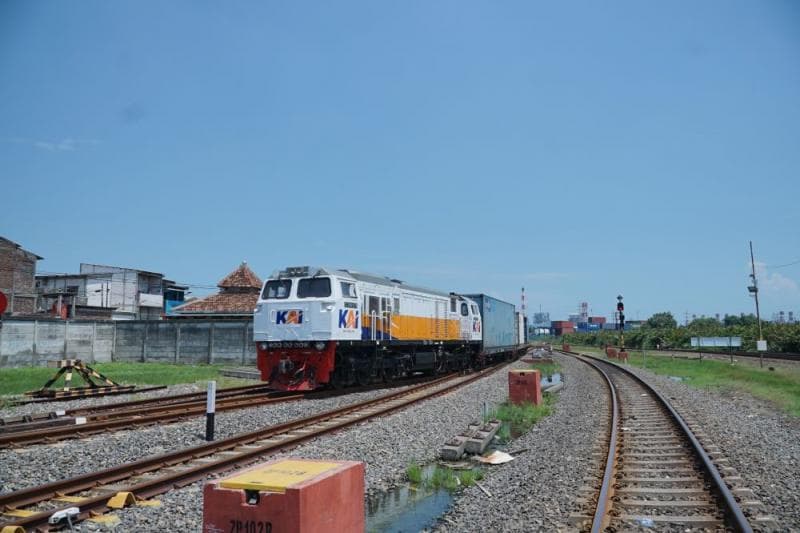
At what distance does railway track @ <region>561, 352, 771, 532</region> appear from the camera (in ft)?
18.2

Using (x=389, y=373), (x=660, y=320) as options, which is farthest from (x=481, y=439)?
(x=660, y=320)

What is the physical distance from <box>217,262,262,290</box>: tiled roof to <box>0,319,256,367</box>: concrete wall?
1092 centimetres

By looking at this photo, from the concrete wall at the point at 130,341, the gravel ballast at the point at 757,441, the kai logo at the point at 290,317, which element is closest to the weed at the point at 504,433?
the gravel ballast at the point at 757,441

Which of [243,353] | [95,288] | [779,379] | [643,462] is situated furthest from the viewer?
[95,288]

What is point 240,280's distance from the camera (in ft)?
137

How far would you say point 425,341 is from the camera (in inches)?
842

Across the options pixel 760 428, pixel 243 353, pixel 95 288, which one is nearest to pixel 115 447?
pixel 760 428

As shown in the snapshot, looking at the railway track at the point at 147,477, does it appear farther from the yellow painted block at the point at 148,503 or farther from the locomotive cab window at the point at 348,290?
the locomotive cab window at the point at 348,290

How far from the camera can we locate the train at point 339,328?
1557 cm

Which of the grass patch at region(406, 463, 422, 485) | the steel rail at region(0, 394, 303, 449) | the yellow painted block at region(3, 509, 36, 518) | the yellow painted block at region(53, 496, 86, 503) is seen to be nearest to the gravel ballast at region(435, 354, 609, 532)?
the grass patch at region(406, 463, 422, 485)

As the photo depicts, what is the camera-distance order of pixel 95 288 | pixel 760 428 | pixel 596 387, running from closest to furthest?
pixel 760 428 < pixel 596 387 < pixel 95 288

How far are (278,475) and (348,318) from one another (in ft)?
40.9

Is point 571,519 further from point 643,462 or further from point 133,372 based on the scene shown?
point 133,372

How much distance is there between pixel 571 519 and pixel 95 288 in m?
51.3
